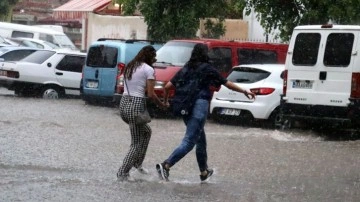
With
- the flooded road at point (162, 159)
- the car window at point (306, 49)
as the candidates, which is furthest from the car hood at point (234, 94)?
the car window at point (306, 49)

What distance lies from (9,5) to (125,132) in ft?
121

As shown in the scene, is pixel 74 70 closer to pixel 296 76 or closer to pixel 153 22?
pixel 153 22

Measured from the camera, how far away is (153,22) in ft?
93.7

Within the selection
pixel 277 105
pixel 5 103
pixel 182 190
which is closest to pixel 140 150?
pixel 182 190

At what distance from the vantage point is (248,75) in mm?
18688

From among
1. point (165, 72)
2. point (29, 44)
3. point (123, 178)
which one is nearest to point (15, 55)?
point (29, 44)

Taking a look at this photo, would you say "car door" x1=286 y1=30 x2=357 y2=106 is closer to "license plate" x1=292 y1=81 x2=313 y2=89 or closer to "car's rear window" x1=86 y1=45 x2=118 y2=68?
"license plate" x1=292 y1=81 x2=313 y2=89

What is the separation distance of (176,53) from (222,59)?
1024mm

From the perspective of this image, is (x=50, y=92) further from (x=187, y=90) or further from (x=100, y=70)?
(x=187, y=90)

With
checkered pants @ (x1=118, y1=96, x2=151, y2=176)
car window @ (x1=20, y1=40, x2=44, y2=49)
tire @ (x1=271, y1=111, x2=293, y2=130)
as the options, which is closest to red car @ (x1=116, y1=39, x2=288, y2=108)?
tire @ (x1=271, y1=111, x2=293, y2=130)

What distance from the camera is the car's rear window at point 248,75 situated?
1859 cm

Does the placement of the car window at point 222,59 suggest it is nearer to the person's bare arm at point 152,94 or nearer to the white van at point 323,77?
the white van at point 323,77

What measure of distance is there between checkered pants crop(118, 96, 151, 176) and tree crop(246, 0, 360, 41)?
1251 centimetres

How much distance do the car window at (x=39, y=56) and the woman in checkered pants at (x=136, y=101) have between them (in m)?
14.4
